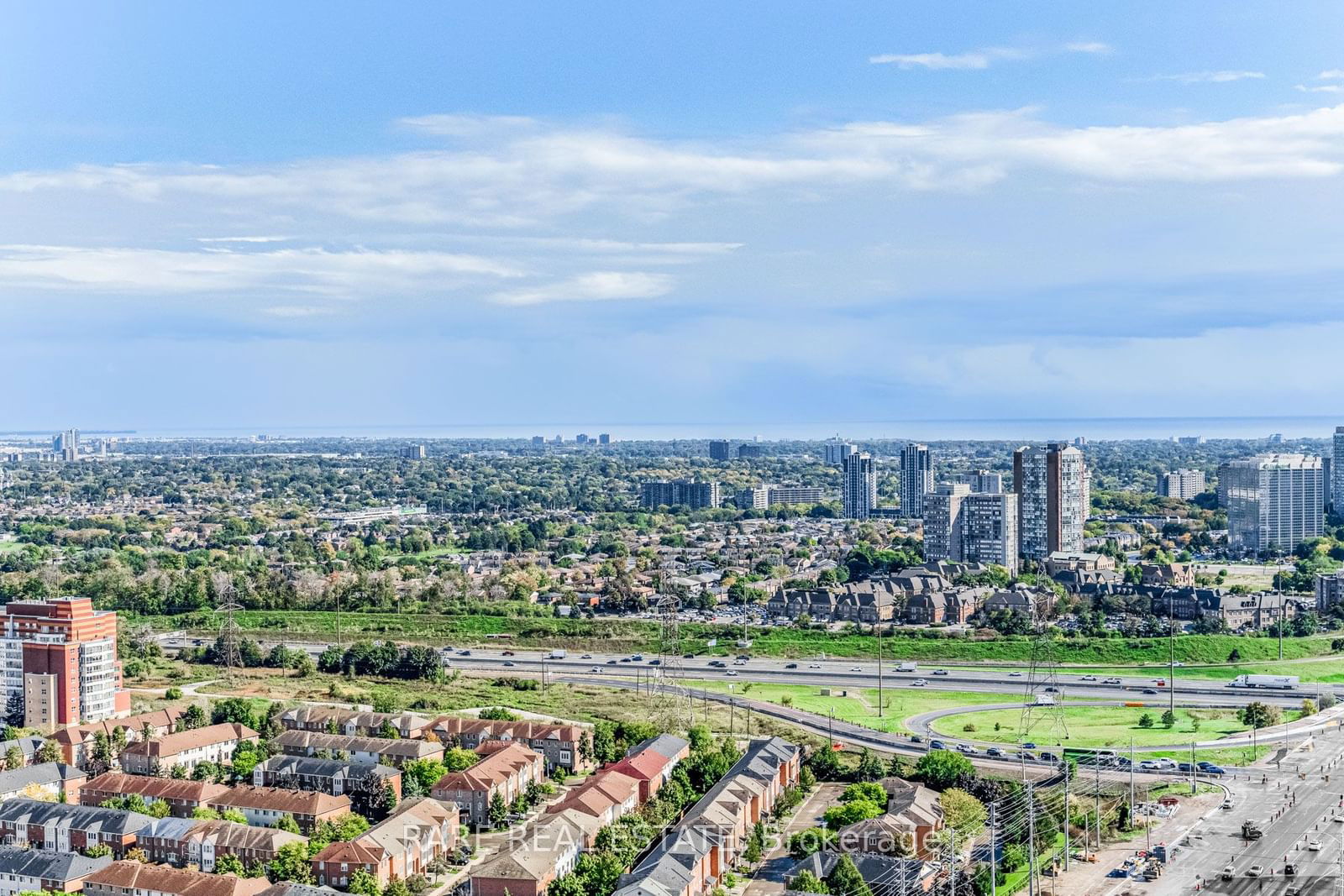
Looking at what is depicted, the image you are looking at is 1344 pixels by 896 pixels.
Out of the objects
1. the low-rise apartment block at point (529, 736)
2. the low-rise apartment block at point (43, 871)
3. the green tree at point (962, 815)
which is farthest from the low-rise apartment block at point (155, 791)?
the green tree at point (962, 815)

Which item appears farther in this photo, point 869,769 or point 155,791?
point 869,769

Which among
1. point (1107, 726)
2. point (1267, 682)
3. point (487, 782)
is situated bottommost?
point (1107, 726)

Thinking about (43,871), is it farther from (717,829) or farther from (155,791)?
(717,829)

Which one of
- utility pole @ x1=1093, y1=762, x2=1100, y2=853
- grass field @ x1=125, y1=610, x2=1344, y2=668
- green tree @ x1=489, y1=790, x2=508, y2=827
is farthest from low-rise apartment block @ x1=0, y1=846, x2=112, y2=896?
grass field @ x1=125, y1=610, x2=1344, y2=668

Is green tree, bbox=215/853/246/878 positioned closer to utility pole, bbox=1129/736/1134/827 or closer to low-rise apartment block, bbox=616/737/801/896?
low-rise apartment block, bbox=616/737/801/896

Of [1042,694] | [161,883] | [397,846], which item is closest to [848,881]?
[397,846]

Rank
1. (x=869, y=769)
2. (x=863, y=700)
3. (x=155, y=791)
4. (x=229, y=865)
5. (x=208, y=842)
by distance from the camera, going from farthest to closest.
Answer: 1. (x=863, y=700)
2. (x=869, y=769)
3. (x=155, y=791)
4. (x=208, y=842)
5. (x=229, y=865)

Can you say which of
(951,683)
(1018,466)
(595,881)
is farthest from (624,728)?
(1018,466)
